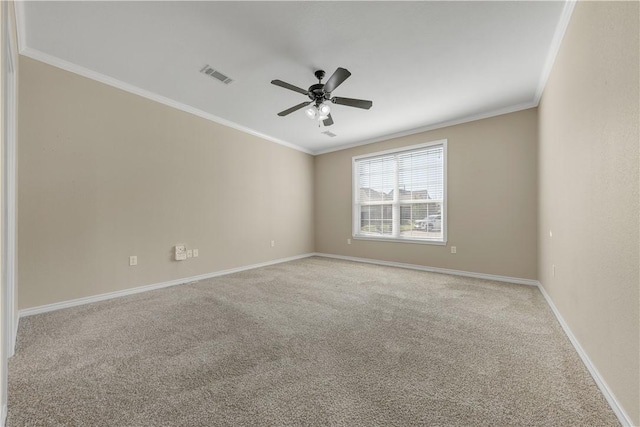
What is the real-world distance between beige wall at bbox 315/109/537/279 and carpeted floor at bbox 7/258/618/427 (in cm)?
102

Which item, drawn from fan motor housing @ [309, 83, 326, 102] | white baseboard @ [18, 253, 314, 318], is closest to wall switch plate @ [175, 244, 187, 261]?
white baseboard @ [18, 253, 314, 318]

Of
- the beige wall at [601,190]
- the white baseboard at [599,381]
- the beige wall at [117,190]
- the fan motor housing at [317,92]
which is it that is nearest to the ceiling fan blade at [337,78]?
the fan motor housing at [317,92]

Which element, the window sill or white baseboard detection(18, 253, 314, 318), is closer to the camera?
white baseboard detection(18, 253, 314, 318)

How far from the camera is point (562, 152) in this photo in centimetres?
237

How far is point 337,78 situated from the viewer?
241cm

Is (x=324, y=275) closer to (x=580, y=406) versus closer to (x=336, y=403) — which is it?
(x=336, y=403)

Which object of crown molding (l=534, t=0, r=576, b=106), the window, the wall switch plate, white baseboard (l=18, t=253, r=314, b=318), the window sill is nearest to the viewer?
crown molding (l=534, t=0, r=576, b=106)

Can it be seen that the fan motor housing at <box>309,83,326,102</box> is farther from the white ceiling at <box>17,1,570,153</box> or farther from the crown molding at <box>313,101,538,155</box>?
the crown molding at <box>313,101,538,155</box>

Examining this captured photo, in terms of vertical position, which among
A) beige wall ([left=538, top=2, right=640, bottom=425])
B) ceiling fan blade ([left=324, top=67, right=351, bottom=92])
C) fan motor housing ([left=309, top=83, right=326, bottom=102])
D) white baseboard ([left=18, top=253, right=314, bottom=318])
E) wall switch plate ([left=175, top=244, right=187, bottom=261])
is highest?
fan motor housing ([left=309, top=83, right=326, bottom=102])

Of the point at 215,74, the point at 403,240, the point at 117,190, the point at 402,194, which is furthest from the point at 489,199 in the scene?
the point at 117,190

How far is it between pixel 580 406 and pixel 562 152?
2.09 metres

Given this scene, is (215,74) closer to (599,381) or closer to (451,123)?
(451,123)

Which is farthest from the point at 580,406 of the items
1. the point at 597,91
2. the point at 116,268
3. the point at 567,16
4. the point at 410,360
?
the point at 116,268

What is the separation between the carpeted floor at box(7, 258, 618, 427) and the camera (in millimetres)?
1298
